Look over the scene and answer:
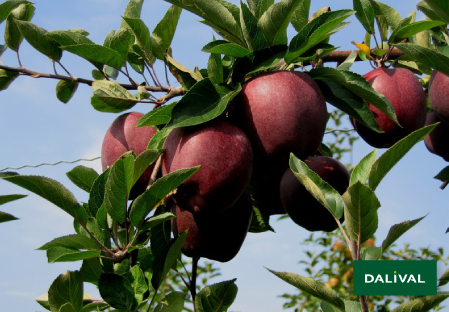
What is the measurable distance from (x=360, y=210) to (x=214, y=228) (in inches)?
14.8

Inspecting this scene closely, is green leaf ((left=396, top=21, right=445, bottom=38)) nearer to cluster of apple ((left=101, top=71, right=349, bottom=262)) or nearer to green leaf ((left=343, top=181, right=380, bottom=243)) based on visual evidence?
cluster of apple ((left=101, top=71, right=349, bottom=262))

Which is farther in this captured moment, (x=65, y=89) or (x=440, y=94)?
(x=65, y=89)

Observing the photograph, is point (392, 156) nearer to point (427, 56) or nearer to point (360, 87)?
point (360, 87)

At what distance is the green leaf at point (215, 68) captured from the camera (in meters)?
1.05

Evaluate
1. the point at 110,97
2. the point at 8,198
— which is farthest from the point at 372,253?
the point at 8,198

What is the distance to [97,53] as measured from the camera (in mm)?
1188

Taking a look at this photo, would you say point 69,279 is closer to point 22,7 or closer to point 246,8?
point 246,8

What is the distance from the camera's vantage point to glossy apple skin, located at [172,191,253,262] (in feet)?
3.74

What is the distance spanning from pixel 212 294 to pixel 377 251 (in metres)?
0.40

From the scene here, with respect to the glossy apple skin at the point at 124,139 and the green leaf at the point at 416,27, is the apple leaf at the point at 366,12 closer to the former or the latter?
the green leaf at the point at 416,27

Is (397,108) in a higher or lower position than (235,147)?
higher

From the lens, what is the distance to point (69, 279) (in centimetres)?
105

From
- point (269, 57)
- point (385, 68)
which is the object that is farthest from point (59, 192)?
point (385, 68)

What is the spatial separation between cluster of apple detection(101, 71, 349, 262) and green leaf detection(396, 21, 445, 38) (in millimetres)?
357
